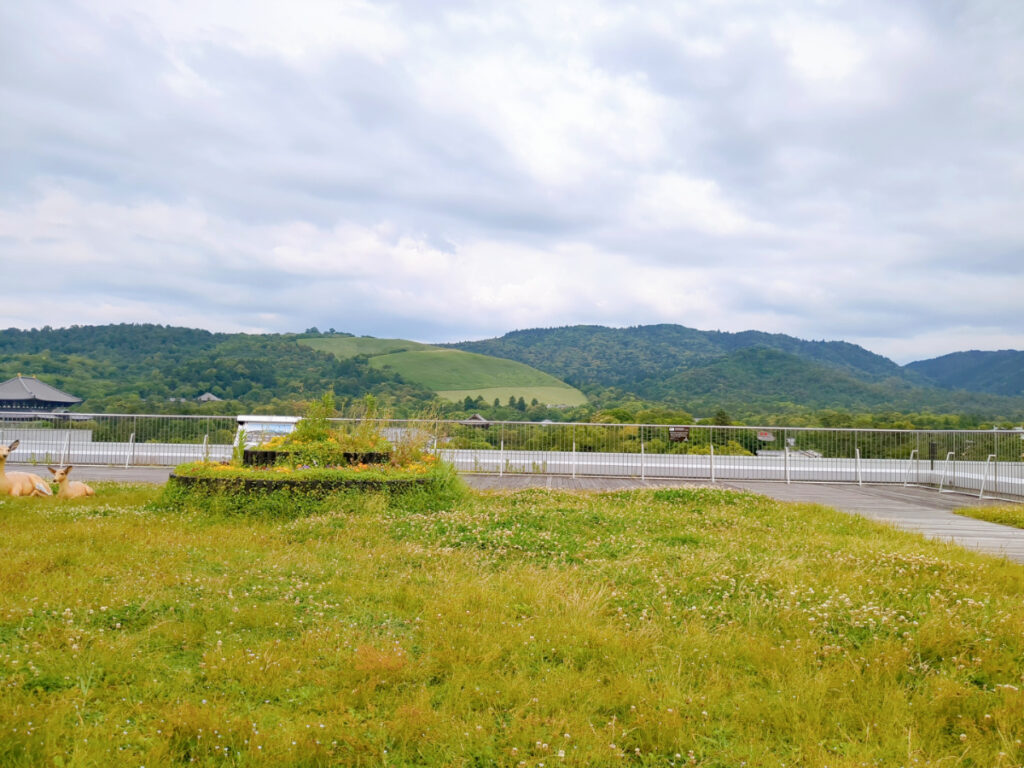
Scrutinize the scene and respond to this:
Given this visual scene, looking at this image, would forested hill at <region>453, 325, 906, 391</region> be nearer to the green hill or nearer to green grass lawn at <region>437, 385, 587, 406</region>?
the green hill

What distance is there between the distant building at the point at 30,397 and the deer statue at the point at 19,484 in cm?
3303

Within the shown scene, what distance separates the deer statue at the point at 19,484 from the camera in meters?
10.4

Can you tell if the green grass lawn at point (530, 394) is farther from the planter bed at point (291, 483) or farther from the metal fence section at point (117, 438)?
the planter bed at point (291, 483)

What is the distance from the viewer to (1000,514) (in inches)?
464

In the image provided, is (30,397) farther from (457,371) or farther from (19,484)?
(457,371)

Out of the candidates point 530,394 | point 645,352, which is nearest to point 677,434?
point 530,394

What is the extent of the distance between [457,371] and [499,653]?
104 meters

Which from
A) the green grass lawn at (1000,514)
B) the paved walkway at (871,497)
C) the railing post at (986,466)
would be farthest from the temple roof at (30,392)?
the railing post at (986,466)

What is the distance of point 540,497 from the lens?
38.3 ft

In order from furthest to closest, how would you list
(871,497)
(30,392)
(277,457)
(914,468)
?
(30,392)
(914,468)
(871,497)
(277,457)

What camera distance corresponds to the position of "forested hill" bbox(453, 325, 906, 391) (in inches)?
3258

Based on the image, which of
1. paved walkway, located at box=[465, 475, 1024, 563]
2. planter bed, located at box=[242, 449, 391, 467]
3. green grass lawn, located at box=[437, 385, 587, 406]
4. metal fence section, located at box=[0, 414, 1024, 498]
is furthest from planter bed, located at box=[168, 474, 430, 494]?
green grass lawn, located at box=[437, 385, 587, 406]

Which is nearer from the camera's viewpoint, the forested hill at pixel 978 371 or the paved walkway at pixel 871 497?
the paved walkway at pixel 871 497

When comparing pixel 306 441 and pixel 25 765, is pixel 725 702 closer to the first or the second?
pixel 25 765
